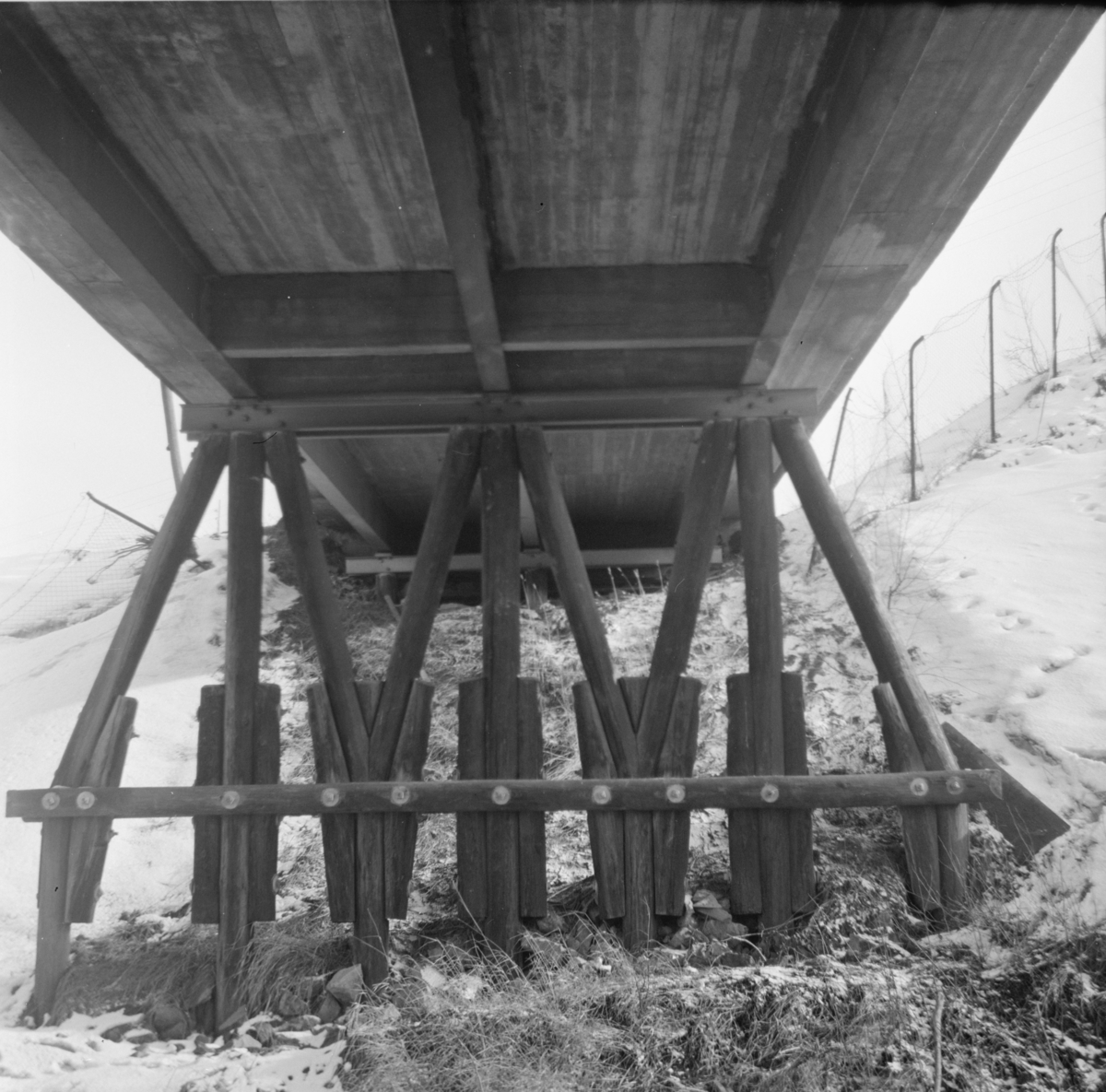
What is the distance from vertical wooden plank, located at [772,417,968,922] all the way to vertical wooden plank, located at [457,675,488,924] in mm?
1970

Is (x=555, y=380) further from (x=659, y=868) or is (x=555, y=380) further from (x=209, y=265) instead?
(x=659, y=868)

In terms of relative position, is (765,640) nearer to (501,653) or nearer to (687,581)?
(687,581)

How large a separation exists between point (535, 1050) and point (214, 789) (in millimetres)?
2059

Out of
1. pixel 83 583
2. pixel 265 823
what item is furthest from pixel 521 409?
pixel 83 583

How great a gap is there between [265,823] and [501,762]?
1.19 meters

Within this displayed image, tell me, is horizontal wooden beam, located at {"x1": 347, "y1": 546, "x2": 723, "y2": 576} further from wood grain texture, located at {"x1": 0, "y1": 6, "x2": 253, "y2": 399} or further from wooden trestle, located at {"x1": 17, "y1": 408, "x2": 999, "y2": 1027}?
wood grain texture, located at {"x1": 0, "y1": 6, "x2": 253, "y2": 399}

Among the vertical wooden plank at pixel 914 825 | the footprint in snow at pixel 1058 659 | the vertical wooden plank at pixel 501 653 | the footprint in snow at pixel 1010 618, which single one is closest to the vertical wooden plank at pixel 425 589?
the vertical wooden plank at pixel 501 653

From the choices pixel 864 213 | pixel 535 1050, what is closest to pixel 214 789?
pixel 535 1050

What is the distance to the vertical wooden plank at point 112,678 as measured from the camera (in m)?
4.63

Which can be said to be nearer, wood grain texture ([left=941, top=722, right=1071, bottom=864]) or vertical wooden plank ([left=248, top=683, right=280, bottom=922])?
vertical wooden plank ([left=248, top=683, right=280, bottom=922])

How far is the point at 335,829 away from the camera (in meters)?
4.78

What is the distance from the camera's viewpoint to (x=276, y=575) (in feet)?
32.7

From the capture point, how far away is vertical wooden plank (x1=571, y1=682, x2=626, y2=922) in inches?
182

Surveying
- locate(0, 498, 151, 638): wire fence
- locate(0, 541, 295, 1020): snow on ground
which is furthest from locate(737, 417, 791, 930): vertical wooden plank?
locate(0, 498, 151, 638): wire fence
